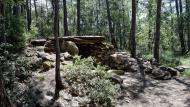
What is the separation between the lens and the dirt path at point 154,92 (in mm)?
10945

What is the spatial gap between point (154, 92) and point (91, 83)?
3.02 m

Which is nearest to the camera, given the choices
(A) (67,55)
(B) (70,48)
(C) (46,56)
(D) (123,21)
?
(C) (46,56)

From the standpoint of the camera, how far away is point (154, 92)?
12.2 metres

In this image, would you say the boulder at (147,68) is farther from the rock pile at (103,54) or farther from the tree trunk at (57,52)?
the tree trunk at (57,52)

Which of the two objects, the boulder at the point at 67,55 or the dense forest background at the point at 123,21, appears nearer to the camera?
the boulder at the point at 67,55

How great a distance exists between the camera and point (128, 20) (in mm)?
46500

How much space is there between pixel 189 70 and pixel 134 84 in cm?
441

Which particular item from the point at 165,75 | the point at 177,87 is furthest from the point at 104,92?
the point at 165,75

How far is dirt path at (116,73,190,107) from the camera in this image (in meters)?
10.9

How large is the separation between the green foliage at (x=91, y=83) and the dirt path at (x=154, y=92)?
61 centimetres

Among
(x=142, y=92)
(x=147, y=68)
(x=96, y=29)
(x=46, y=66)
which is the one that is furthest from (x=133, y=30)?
(x=96, y=29)

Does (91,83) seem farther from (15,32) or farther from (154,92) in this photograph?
(15,32)

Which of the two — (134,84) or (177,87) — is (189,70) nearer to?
(177,87)

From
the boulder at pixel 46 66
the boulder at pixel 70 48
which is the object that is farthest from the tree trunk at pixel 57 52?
the boulder at pixel 70 48
